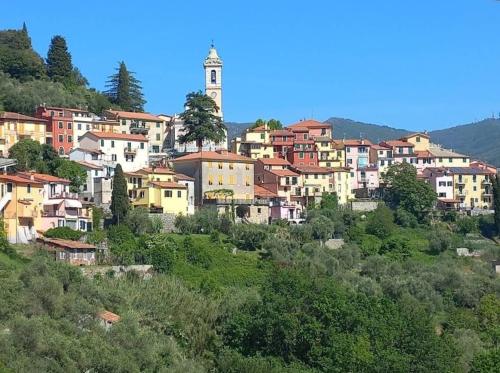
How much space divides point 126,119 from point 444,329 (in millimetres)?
28408

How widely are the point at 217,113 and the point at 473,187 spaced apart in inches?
715

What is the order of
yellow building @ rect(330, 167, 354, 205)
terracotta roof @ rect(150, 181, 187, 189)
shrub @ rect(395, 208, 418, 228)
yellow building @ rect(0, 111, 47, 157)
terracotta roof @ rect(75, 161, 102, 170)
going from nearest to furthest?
terracotta roof @ rect(150, 181, 187, 189) < terracotta roof @ rect(75, 161, 102, 170) < yellow building @ rect(0, 111, 47, 157) < shrub @ rect(395, 208, 418, 228) < yellow building @ rect(330, 167, 354, 205)

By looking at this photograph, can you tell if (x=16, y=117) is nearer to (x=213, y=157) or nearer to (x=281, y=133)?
(x=213, y=157)

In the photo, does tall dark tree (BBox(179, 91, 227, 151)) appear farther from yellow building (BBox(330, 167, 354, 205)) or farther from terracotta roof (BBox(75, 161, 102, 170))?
terracotta roof (BBox(75, 161, 102, 170))

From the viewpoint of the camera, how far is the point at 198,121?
2803 inches

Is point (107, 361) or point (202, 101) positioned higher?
point (202, 101)

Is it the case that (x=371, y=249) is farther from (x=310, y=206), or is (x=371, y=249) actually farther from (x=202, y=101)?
(x=202, y=101)

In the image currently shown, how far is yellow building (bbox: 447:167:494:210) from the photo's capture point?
79.6m

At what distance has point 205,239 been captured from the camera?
5734cm

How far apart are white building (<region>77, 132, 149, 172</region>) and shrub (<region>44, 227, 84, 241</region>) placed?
12.4m

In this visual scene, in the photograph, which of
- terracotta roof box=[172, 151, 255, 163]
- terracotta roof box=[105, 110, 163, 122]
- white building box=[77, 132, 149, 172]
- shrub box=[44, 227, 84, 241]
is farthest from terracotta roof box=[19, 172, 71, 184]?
terracotta roof box=[105, 110, 163, 122]

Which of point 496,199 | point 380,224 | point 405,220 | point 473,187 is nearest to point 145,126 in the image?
point 380,224

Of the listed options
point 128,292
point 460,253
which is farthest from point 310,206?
point 128,292

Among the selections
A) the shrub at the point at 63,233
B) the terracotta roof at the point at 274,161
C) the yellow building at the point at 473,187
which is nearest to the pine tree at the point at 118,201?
the shrub at the point at 63,233
